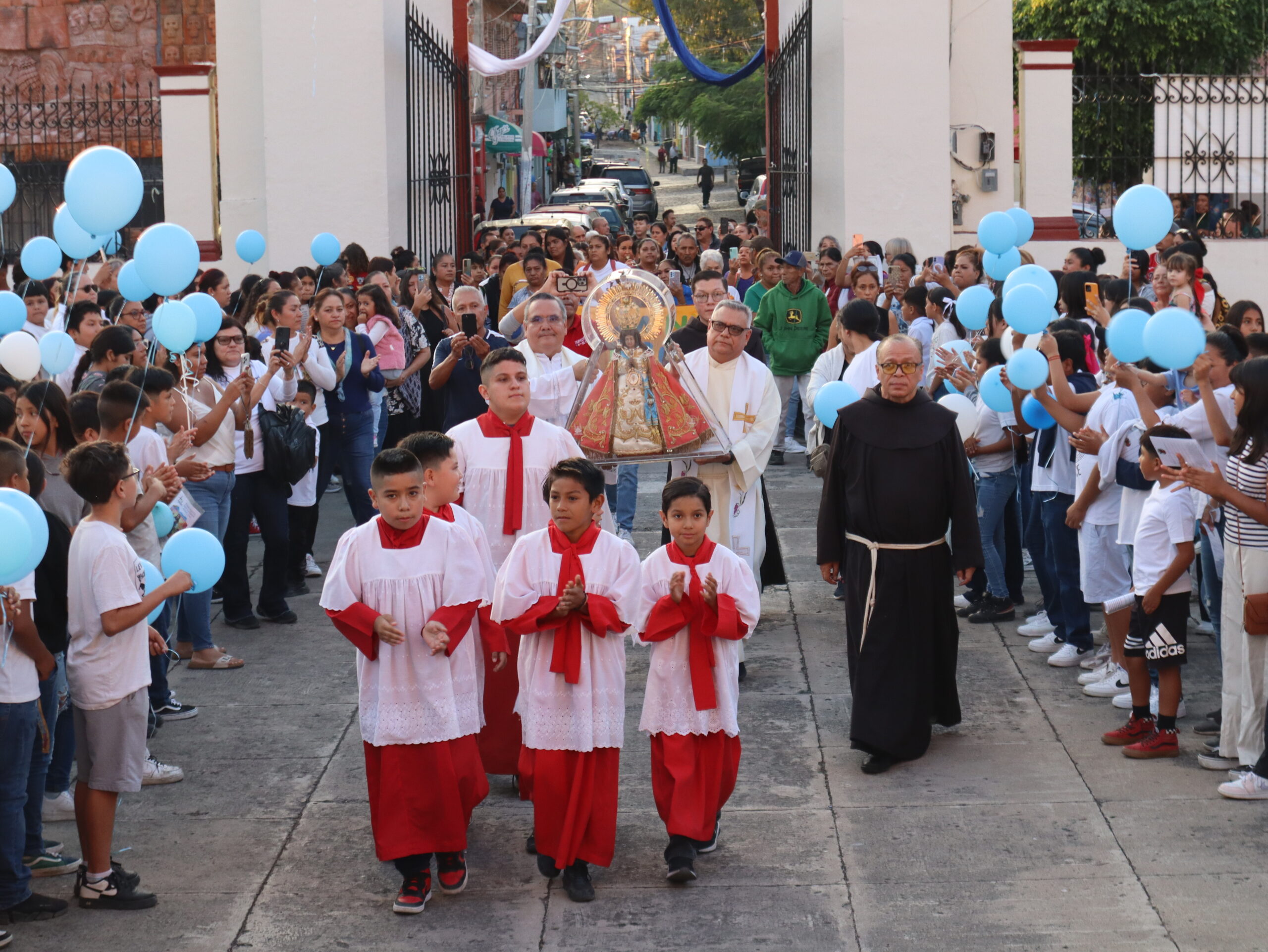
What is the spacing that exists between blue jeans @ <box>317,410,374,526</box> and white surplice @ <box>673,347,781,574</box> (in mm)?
2600

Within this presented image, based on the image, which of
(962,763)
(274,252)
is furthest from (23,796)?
(274,252)

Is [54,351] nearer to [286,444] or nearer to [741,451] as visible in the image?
[286,444]

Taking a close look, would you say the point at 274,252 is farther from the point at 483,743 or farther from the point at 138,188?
the point at 483,743

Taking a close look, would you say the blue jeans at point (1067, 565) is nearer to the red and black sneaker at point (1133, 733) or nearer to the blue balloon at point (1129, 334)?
the red and black sneaker at point (1133, 733)

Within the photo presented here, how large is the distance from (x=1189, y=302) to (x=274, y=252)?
29.5 feet

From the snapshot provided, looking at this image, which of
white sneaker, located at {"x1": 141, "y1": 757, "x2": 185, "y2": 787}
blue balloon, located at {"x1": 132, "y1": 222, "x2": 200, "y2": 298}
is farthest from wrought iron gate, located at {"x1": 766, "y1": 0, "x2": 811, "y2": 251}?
white sneaker, located at {"x1": 141, "y1": 757, "x2": 185, "y2": 787}

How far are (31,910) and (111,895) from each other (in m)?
0.25

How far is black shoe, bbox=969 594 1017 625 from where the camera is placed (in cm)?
855

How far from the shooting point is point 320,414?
30.2ft

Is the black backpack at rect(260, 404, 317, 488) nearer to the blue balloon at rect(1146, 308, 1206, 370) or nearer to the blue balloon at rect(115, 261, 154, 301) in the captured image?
the blue balloon at rect(115, 261, 154, 301)

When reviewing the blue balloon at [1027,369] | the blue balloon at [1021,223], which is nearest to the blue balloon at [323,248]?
the blue balloon at [1021,223]

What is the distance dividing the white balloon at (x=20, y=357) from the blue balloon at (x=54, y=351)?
4 centimetres

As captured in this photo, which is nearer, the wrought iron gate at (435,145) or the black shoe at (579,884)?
the black shoe at (579,884)

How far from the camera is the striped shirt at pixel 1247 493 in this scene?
5750 mm
